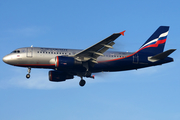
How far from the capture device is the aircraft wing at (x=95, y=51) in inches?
1547

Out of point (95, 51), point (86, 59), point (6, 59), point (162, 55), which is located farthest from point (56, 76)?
point (162, 55)

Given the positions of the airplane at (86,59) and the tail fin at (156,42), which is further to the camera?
the tail fin at (156,42)

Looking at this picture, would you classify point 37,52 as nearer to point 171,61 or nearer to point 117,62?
point 117,62

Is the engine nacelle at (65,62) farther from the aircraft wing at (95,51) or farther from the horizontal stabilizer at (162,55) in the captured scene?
the horizontal stabilizer at (162,55)

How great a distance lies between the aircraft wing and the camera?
3929 centimetres

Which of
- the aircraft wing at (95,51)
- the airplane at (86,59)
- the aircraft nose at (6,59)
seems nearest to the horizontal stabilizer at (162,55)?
the airplane at (86,59)

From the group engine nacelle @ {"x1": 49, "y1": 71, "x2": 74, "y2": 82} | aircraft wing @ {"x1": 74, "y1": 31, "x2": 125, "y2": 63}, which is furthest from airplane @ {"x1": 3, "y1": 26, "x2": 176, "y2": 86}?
engine nacelle @ {"x1": 49, "y1": 71, "x2": 74, "y2": 82}

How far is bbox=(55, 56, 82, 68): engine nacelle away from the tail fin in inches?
425

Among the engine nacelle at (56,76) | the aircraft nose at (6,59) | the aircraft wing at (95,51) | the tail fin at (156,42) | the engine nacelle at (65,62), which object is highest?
the tail fin at (156,42)

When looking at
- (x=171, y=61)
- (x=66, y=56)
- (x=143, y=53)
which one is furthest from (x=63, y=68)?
(x=171, y=61)

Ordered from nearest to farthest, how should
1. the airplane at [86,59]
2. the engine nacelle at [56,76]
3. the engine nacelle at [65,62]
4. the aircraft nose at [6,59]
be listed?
the engine nacelle at [65,62], the airplane at [86,59], the aircraft nose at [6,59], the engine nacelle at [56,76]

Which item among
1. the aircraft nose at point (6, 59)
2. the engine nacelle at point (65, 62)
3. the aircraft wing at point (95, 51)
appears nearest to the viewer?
the aircraft wing at point (95, 51)

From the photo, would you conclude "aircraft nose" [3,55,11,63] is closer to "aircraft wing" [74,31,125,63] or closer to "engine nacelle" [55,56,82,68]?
"engine nacelle" [55,56,82,68]

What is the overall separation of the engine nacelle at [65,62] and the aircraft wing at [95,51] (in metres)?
0.82
